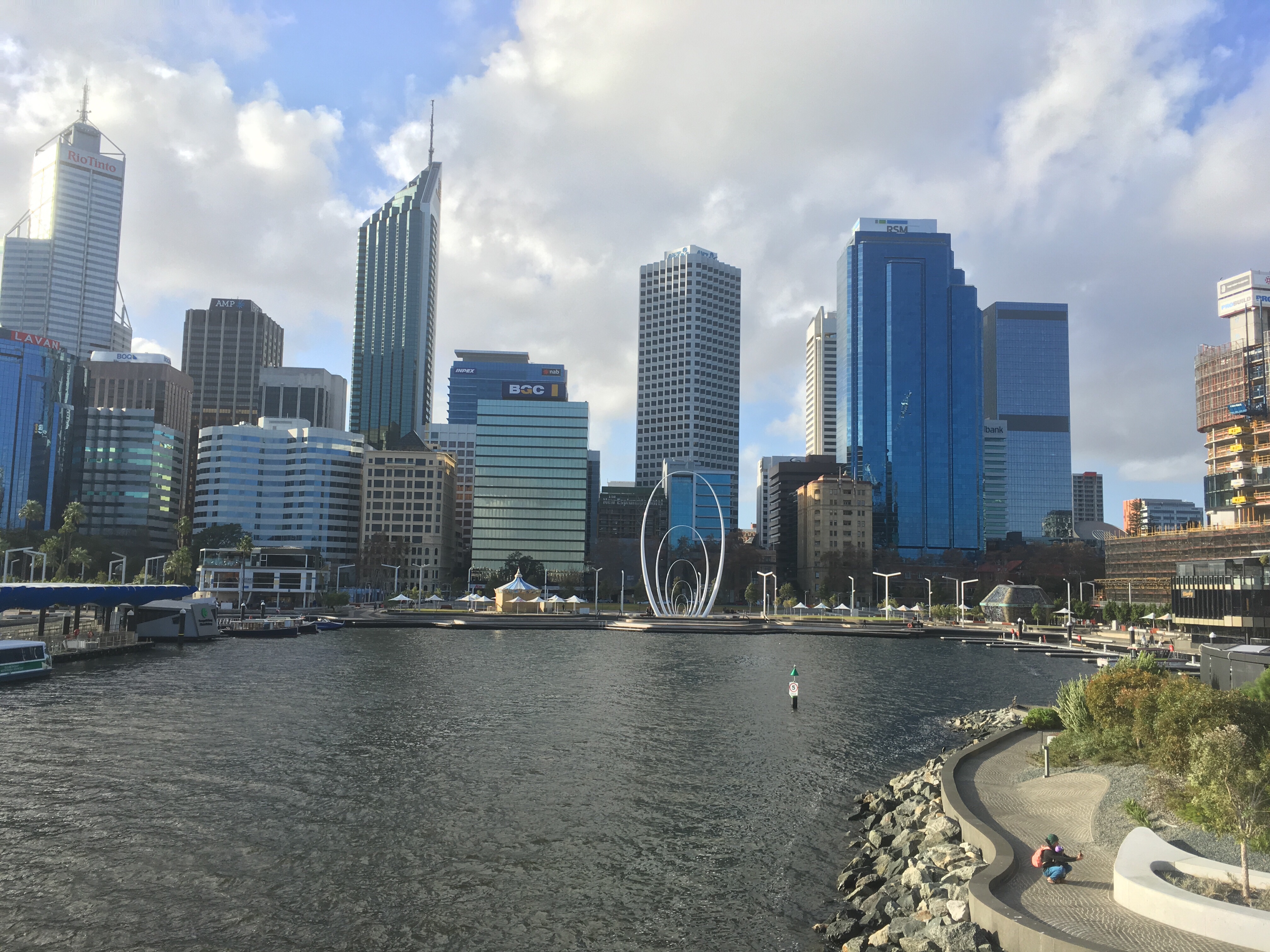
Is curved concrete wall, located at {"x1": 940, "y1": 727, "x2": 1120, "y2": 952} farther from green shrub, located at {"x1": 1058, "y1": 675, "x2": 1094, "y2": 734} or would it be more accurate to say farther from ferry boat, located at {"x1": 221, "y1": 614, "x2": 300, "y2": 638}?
ferry boat, located at {"x1": 221, "y1": 614, "x2": 300, "y2": 638}

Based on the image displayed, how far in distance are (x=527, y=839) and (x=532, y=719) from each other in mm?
23942

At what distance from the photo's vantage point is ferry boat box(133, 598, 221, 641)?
108 m

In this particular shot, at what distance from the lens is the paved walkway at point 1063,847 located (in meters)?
17.8

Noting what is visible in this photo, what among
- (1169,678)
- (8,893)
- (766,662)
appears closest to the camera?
(8,893)

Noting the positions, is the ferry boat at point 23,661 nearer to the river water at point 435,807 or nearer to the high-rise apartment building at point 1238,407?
the river water at point 435,807

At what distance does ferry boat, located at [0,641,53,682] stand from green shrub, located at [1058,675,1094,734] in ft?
251

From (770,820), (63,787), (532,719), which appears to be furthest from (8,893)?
(532,719)

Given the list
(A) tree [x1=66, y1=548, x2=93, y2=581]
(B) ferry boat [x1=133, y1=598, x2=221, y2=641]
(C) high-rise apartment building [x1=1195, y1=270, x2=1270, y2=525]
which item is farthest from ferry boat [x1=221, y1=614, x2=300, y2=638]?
(C) high-rise apartment building [x1=1195, y1=270, x2=1270, y2=525]

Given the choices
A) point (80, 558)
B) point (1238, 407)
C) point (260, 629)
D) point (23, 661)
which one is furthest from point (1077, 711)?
point (80, 558)

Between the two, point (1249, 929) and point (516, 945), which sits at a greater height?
point (1249, 929)

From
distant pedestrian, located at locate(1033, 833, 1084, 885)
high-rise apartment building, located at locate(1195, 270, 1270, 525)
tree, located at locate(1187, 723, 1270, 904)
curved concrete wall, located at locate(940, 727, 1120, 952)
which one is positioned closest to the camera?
curved concrete wall, located at locate(940, 727, 1120, 952)

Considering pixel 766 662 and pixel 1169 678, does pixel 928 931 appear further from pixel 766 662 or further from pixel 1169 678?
pixel 766 662

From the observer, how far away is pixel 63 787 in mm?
37125

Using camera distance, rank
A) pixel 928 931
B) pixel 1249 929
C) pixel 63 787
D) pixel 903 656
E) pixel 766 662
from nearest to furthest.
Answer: pixel 1249 929 < pixel 928 931 < pixel 63 787 < pixel 766 662 < pixel 903 656
